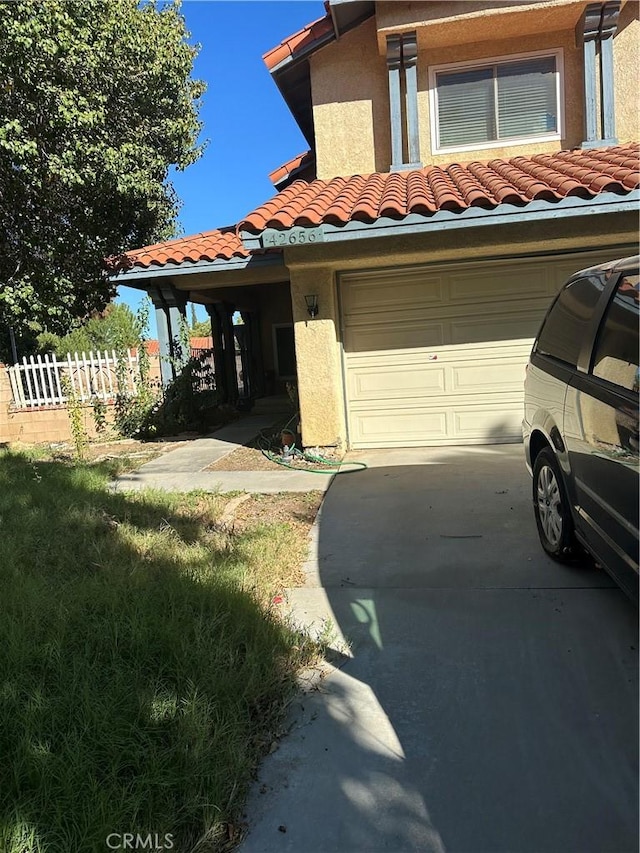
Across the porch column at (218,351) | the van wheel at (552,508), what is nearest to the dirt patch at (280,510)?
Result: the van wheel at (552,508)

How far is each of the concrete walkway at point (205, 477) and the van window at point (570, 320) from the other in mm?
3108

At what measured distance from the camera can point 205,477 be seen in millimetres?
7430

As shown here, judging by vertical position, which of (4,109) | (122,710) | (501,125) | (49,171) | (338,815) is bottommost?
(338,815)

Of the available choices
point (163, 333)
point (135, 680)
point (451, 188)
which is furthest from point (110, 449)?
point (135, 680)

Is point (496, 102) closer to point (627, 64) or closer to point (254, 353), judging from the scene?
point (627, 64)

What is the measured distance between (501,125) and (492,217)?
10.3 feet

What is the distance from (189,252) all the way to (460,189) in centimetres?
439

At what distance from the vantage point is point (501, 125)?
8562mm

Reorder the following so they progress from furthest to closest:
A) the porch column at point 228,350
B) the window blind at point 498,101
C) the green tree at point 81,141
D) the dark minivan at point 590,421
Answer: the porch column at point 228,350, the green tree at point 81,141, the window blind at point 498,101, the dark minivan at point 590,421

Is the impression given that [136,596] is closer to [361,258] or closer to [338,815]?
[338,815]

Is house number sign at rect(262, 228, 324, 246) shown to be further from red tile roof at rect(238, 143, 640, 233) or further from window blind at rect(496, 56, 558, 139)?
window blind at rect(496, 56, 558, 139)

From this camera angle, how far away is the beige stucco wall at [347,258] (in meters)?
6.94

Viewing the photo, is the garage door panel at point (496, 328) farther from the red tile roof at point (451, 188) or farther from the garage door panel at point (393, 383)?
the red tile roof at point (451, 188)

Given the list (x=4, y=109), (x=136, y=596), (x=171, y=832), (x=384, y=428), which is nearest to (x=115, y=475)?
(x=384, y=428)
